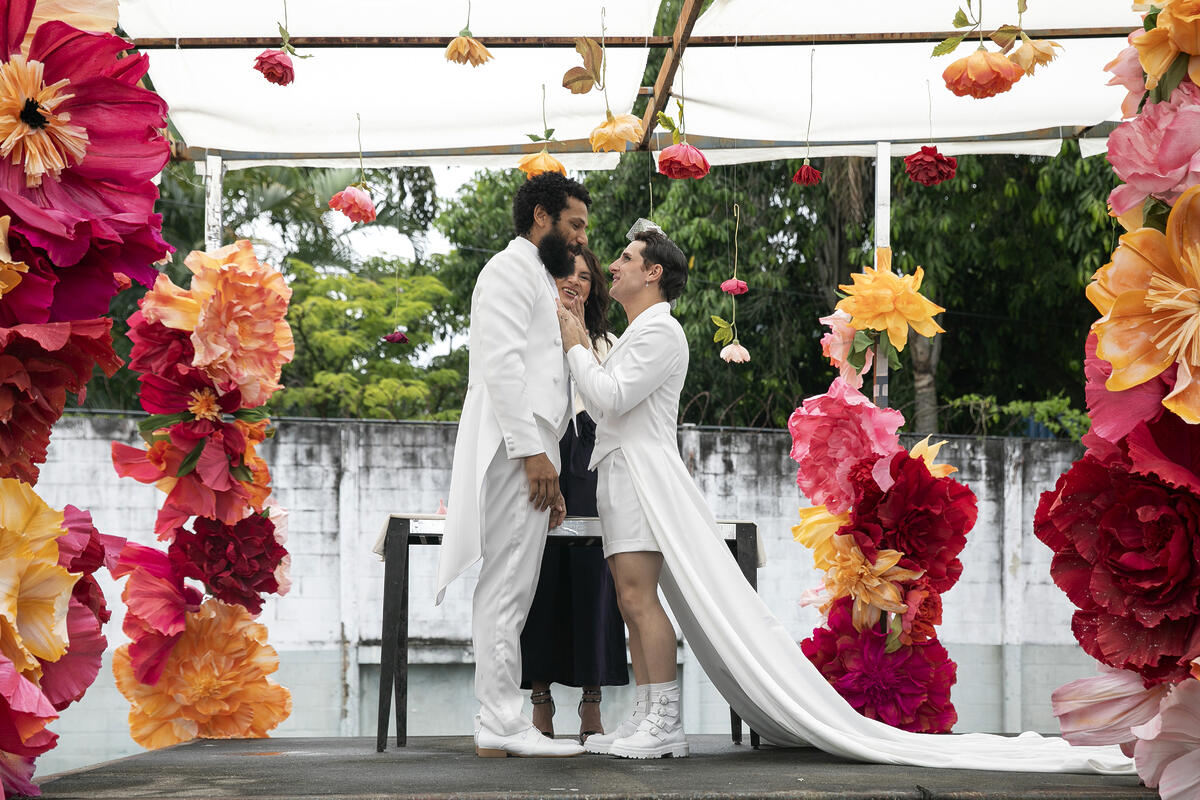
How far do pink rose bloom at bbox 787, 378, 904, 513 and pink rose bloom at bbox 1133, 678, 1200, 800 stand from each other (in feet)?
7.32

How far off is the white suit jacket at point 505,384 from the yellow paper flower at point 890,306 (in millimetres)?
1211

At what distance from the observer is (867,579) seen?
147 inches

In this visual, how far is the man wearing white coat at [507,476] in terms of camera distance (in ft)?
10.0

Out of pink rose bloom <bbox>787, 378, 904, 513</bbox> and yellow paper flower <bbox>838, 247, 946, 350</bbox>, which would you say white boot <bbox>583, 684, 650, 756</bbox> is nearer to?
pink rose bloom <bbox>787, 378, 904, 513</bbox>

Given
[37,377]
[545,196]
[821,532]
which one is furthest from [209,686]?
[37,377]

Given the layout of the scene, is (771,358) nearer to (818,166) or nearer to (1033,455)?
(818,166)

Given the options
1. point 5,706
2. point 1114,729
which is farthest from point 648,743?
point 5,706

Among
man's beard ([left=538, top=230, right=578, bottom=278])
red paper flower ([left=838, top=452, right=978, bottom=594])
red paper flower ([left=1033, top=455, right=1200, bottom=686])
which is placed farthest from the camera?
red paper flower ([left=838, top=452, right=978, bottom=594])

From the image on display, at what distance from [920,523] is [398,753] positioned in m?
1.78

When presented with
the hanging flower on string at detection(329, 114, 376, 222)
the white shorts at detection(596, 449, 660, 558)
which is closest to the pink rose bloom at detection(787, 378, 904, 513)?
the white shorts at detection(596, 449, 660, 558)

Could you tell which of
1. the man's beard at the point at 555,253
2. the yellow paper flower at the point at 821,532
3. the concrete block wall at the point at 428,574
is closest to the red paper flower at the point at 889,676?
the yellow paper flower at the point at 821,532

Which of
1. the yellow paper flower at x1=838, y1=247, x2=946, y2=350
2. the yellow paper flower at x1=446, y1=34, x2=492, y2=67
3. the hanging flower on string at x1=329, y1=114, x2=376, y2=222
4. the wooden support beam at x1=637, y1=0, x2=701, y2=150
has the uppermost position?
the wooden support beam at x1=637, y1=0, x2=701, y2=150

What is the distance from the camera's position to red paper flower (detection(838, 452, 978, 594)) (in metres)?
3.75

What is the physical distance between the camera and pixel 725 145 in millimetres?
5598
